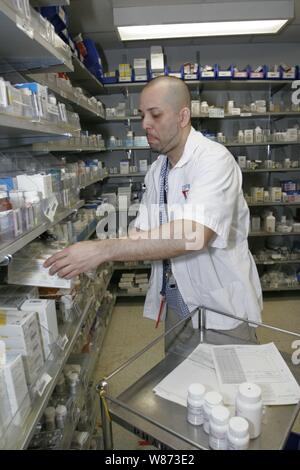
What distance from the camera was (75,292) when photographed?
1.77 m

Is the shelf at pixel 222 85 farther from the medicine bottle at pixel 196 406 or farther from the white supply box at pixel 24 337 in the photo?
the medicine bottle at pixel 196 406

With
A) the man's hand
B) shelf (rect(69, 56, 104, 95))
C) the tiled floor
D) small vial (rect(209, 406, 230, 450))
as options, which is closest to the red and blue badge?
the man's hand

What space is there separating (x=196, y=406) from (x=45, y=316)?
2.11 feet

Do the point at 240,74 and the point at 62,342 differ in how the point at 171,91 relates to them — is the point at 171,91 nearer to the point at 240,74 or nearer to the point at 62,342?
the point at 62,342

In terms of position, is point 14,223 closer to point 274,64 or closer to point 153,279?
point 153,279

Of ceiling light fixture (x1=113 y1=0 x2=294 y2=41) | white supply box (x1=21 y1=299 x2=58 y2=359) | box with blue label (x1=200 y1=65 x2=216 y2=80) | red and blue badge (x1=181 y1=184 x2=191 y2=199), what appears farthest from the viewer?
box with blue label (x1=200 y1=65 x2=216 y2=80)

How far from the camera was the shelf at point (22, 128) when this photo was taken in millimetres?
1055

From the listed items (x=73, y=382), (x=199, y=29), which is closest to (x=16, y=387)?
(x=73, y=382)

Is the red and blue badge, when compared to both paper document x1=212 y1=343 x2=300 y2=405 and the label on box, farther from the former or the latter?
the label on box

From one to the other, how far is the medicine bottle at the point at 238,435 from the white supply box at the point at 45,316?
752 mm

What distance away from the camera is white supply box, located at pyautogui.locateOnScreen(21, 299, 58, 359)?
4.05 feet

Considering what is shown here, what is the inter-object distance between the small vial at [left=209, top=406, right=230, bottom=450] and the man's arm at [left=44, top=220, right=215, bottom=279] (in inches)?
21.3

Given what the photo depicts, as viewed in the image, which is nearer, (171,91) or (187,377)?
(187,377)

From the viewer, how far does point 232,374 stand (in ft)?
3.66
